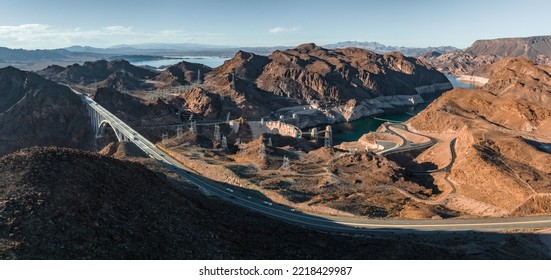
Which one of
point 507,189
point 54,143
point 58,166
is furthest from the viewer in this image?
point 54,143

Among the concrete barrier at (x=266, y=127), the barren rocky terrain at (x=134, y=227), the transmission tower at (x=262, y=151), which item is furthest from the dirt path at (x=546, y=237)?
the concrete barrier at (x=266, y=127)

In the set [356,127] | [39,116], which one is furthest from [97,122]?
[356,127]

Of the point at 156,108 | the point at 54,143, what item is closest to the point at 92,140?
the point at 54,143

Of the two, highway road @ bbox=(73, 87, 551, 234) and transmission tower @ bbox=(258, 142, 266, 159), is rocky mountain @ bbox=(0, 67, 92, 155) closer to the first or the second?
transmission tower @ bbox=(258, 142, 266, 159)

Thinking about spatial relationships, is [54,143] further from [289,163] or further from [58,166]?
[58,166]

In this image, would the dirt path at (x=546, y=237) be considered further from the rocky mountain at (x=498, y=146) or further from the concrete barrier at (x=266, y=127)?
the concrete barrier at (x=266, y=127)

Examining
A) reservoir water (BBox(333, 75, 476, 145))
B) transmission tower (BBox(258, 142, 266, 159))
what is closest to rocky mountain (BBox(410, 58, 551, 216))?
reservoir water (BBox(333, 75, 476, 145))
